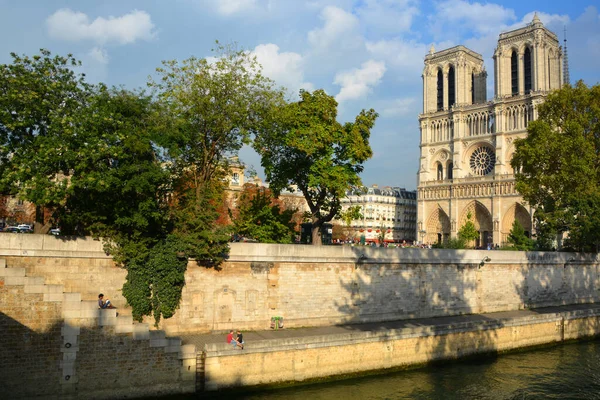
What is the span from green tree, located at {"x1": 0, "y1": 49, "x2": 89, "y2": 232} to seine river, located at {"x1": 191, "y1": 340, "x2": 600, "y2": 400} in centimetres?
935

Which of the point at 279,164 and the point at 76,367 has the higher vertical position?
the point at 279,164

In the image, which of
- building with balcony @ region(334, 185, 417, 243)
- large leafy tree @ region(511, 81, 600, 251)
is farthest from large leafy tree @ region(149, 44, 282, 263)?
building with balcony @ region(334, 185, 417, 243)

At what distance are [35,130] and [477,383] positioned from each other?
1967 cm

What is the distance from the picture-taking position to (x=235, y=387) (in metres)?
19.7

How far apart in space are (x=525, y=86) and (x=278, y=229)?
6179cm

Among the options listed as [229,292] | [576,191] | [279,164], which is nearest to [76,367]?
[229,292]

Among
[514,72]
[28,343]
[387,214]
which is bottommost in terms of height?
[28,343]

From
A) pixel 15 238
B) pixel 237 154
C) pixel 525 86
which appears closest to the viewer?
pixel 15 238

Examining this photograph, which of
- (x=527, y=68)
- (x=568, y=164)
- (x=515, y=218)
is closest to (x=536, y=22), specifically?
(x=527, y=68)

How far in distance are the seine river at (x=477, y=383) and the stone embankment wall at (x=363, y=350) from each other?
18.5 inches

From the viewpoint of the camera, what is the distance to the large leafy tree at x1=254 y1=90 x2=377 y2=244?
2962cm

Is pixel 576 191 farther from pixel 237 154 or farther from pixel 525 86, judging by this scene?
pixel 525 86

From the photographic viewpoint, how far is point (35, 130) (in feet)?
66.9

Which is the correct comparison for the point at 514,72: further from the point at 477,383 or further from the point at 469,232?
the point at 477,383
